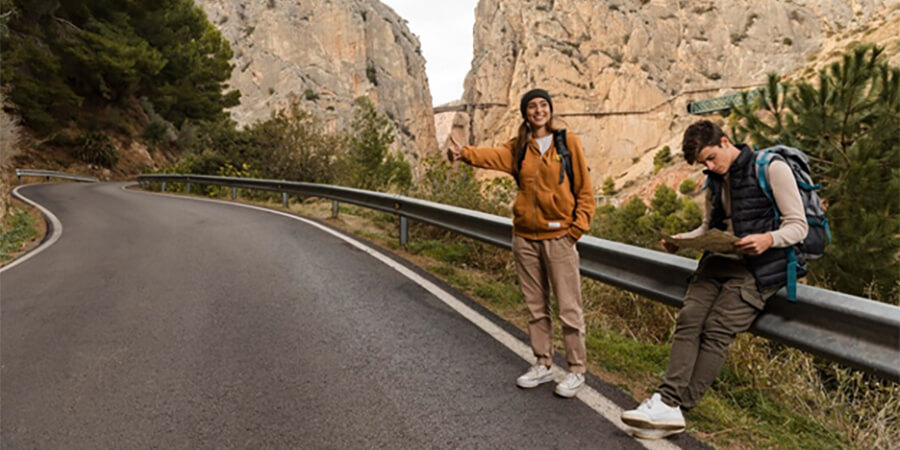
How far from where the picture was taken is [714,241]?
7.89ft

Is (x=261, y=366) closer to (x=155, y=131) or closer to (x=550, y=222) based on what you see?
(x=550, y=222)

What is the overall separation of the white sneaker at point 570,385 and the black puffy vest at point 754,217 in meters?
1.10

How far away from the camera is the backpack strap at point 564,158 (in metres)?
2.97

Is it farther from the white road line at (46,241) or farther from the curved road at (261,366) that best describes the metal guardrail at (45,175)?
the curved road at (261,366)

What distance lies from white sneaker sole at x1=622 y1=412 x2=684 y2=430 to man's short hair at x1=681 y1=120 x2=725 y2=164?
1344 mm

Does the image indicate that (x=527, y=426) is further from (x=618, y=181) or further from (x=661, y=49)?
(x=661, y=49)

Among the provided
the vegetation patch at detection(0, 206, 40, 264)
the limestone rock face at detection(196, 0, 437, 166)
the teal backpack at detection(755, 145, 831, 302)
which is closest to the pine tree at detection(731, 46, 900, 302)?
the teal backpack at detection(755, 145, 831, 302)

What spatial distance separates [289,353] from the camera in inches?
145

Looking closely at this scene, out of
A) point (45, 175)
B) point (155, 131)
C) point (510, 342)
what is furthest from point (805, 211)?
point (155, 131)

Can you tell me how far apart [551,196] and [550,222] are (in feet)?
0.52

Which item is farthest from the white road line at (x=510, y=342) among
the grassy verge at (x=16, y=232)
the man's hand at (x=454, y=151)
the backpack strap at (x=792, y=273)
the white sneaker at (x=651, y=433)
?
the grassy verge at (x=16, y=232)

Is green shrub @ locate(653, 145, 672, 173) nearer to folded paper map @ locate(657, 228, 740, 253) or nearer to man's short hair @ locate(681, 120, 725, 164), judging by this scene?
man's short hair @ locate(681, 120, 725, 164)

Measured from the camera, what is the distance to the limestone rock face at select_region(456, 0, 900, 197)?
92.1 metres

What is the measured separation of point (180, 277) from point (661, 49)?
107495 mm
